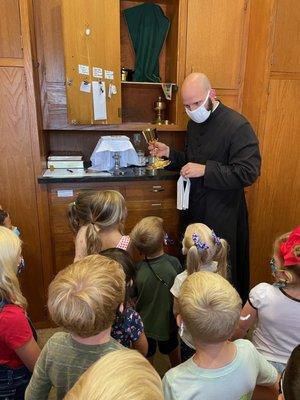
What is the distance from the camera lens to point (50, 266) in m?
2.29

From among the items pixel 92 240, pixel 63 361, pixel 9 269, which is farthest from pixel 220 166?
pixel 63 361

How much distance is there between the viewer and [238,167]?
75.2 inches

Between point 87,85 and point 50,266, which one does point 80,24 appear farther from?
point 50,266

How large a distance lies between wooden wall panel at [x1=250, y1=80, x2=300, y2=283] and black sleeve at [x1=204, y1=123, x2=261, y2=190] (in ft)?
1.55

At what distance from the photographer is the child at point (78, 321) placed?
83cm

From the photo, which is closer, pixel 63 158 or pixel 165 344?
pixel 165 344

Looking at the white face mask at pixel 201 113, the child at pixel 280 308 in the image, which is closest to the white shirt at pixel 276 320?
the child at pixel 280 308

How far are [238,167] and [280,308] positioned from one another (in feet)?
3.12

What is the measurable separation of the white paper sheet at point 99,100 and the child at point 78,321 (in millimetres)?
1686

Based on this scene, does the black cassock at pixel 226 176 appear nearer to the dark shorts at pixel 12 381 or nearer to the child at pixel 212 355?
the child at pixel 212 355

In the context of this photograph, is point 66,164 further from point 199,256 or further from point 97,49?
point 199,256

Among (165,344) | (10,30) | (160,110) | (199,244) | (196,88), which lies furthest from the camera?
(160,110)

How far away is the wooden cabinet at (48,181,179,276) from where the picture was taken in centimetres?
223

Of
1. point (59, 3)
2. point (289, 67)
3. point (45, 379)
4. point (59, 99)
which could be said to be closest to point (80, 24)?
point (59, 3)
